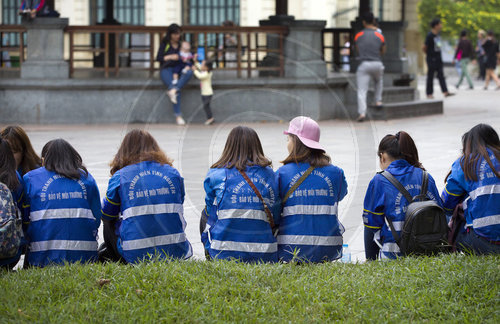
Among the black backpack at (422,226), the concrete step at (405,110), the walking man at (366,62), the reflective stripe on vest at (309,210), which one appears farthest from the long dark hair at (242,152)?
the concrete step at (405,110)

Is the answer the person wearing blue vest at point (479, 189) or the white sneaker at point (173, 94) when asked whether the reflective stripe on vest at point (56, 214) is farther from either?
the white sneaker at point (173, 94)

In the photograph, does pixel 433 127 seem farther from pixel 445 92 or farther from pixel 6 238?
pixel 6 238

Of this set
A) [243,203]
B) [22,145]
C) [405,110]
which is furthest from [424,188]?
[405,110]

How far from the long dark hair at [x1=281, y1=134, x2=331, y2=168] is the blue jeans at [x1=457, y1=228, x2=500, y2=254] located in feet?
3.77

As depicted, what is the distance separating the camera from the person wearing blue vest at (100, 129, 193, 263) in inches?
228

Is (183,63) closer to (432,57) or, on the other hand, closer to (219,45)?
(219,45)

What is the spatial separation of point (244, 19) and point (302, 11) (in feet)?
7.73

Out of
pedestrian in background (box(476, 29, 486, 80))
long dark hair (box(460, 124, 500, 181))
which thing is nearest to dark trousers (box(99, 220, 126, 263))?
long dark hair (box(460, 124, 500, 181))

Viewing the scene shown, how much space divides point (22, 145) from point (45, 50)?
33.9 ft

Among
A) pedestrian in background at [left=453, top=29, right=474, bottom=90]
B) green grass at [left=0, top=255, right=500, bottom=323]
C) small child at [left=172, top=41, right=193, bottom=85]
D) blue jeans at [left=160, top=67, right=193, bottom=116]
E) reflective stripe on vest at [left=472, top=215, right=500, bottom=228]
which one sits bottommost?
green grass at [left=0, top=255, right=500, bottom=323]

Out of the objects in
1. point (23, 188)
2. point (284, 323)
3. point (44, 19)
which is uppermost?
point (44, 19)

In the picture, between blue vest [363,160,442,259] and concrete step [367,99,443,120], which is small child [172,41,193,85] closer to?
concrete step [367,99,443,120]

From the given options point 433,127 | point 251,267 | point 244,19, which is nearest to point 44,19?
point 433,127

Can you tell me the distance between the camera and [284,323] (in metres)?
4.56
